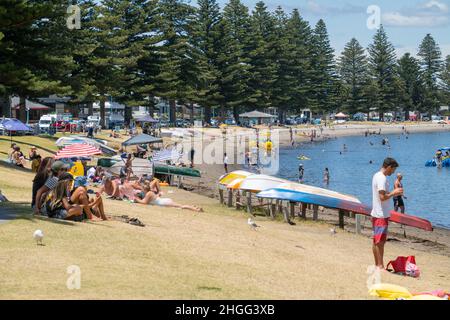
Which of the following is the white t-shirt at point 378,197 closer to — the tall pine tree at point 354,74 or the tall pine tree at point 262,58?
the tall pine tree at point 262,58

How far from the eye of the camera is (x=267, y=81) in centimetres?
9988

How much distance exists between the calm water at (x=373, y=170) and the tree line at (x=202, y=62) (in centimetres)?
1360

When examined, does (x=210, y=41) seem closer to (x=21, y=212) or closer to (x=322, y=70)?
(x=322, y=70)

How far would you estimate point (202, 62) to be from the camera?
8550 centimetres

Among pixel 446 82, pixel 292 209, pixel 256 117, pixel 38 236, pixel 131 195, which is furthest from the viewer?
pixel 446 82

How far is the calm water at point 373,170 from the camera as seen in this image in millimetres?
37188

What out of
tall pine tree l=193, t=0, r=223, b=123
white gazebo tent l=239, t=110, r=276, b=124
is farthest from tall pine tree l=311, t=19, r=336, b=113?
tall pine tree l=193, t=0, r=223, b=123

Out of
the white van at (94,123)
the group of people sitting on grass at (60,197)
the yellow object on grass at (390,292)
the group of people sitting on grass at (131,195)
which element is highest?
the white van at (94,123)

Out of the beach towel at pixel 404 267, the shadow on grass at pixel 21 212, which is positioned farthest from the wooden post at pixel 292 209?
the shadow on grass at pixel 21 212

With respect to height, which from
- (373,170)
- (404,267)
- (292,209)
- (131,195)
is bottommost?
(373,170)

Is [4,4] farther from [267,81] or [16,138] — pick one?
[267,81]

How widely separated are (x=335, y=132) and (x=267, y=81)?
18.8m

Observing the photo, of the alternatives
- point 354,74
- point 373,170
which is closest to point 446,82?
point 354,74

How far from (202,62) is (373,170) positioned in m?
34.1
